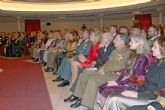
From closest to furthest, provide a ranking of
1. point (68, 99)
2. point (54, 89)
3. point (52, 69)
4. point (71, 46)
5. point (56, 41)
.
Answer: point (68, 99) → point (54, 89) → point (71, 46) → point (52, 69) → point (56, 41)

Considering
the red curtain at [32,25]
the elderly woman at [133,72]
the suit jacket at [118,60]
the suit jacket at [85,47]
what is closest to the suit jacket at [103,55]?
Result: the suit jacket at [118,60]

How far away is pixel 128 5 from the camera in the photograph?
13.5 m

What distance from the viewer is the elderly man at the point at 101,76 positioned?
12.5ft

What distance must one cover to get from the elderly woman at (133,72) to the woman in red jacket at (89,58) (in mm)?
1450

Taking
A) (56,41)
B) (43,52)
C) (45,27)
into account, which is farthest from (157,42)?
(45,27)

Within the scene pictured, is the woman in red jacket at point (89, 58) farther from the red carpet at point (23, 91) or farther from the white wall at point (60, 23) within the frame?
the white wall at point (60, 23)

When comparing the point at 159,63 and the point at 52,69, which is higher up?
the point at 159,63

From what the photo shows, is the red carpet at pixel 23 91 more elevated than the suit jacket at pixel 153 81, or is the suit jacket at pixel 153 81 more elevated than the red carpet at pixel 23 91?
the suit jacket at pixel 153 81

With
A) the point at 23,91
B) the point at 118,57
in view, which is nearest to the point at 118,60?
the point at 118,57

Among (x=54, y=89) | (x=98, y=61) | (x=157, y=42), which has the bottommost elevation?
(x=54, y=89)

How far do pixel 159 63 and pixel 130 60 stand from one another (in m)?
0.73

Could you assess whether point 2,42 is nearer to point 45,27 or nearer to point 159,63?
point 45,27

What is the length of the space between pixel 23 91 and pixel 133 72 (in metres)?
2.72

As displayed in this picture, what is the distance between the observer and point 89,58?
5.35 m
